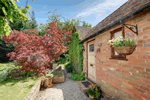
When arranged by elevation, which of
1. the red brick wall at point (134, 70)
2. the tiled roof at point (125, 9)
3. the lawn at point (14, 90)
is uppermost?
the tiled roof at point (125, 9)

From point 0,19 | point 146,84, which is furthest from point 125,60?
point 0,19

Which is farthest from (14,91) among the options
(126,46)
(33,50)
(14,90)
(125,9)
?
(125,9)

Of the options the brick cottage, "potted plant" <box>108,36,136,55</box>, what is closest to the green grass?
the brick cottage

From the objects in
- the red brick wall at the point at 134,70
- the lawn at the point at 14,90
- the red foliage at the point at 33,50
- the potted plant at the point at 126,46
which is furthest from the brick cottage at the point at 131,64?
the red foliage at the point at 33,50

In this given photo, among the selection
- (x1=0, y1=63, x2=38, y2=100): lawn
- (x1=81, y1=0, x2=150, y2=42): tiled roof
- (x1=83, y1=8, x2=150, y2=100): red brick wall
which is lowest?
(x1=0, y1=63, x2=38, y2=100): lawn

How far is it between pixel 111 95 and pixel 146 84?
1697mm

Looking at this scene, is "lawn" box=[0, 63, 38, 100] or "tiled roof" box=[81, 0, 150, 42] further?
"lawn" box=[0, 63, 38, 100]

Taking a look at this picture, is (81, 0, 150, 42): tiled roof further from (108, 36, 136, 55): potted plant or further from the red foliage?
the red foliage

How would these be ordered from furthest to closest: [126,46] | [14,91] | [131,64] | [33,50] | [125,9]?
[33,50], [14,91], [125,9], [131,64], [126,46]

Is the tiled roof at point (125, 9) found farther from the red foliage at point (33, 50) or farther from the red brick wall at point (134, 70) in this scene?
the red foliage at point (33, 50)

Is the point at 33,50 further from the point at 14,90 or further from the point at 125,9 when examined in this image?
the point at 125,9

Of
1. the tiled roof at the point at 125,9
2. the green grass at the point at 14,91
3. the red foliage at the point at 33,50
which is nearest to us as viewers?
the tiled roof at the point at 125,9

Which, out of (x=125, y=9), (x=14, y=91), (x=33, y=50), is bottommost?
(x=14, y=91)

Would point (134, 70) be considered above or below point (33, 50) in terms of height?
below
